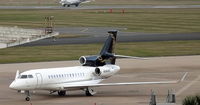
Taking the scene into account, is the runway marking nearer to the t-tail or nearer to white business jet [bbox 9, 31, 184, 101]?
white business jet [bbox 9, 31, 184, 101]

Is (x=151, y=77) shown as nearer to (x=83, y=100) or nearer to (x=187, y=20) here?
(x=83, y=100)

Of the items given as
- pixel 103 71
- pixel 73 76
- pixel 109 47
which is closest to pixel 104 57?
pixel 109 47

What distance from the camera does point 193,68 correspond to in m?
68.6

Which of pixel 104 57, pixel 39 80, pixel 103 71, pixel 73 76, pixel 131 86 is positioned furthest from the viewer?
pixel 131 86

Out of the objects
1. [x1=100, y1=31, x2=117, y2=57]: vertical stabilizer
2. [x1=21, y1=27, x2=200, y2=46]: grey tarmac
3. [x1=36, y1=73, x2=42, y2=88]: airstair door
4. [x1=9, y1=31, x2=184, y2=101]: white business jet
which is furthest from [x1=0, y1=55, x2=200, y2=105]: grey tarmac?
[x1=21, y1=27, x2=200, y2=46]: grey tarmac

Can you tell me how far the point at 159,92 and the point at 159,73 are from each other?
36.9 feet

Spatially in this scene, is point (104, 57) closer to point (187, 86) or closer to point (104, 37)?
point (187, 86)

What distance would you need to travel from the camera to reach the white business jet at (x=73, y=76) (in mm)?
50594

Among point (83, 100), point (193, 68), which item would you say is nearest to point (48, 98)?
point (83, 100)

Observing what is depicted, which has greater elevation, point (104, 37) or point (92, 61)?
point (104, 37)

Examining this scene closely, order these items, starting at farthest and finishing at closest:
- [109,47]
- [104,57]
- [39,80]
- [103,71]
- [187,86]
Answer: [187,86]
[109,47]
[104,57]
[103,71]
[39,80]

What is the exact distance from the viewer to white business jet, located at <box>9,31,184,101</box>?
5059 cm

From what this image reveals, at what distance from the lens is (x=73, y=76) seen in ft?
175

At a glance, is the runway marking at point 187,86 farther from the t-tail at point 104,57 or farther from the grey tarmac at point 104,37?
the grey tarmac at point 104,37
